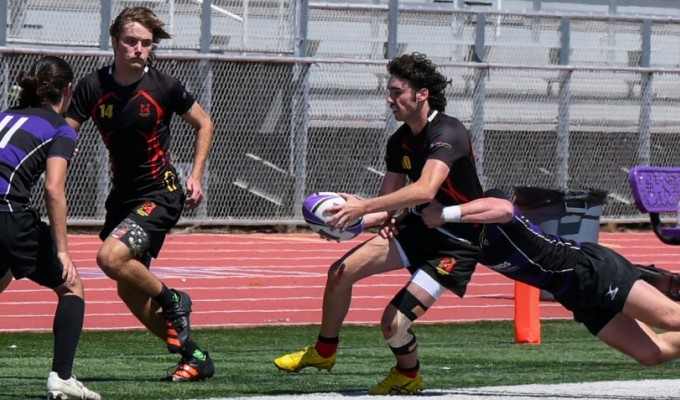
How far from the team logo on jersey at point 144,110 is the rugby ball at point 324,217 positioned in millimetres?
1254

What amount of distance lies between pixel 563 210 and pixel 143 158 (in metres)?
6.77

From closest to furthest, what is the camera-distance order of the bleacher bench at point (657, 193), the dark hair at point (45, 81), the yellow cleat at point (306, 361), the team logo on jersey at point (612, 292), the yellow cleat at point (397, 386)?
the dark hair at point (45, 81)
the team logo on jersey at point (612, 292)
the yellow cleat at point (397, 386)
the yellow cleat at point (306, 361)
the bleacher bench at point (657, 193)

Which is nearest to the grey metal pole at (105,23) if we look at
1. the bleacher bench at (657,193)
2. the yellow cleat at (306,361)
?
the bleacher bench at (657,193)

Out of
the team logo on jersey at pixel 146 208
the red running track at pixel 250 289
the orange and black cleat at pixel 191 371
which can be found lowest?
the red running track at pixel 250 289

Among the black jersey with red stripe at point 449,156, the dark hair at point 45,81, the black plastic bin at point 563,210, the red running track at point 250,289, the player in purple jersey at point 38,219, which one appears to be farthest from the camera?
the black plastic bin at point 563,210

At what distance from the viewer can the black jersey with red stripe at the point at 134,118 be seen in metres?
8.96

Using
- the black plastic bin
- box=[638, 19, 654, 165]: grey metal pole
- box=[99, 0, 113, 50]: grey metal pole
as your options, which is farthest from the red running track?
box=[638, 19, 654, 165]: grey metal pole

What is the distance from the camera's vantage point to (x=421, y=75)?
8344 millimetres

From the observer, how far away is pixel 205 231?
71.1ft

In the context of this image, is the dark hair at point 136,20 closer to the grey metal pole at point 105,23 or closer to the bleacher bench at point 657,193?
the bleacher bench at point 657,193

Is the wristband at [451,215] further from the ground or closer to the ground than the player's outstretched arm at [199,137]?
closer to the ground

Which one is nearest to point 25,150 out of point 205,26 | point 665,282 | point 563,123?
point 665,282

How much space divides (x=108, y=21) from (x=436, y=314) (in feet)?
26.6

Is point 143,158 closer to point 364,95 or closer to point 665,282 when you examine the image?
point 665,282
